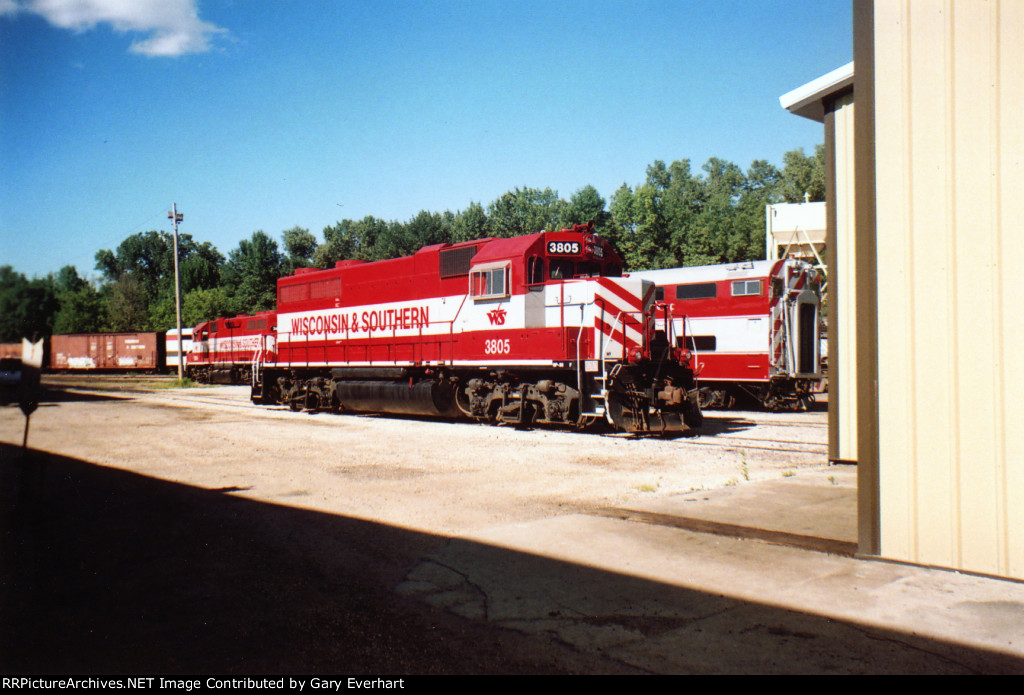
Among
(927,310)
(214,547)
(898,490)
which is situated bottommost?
(214,547)

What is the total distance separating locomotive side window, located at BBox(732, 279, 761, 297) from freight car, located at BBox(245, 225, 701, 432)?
88.1 inches

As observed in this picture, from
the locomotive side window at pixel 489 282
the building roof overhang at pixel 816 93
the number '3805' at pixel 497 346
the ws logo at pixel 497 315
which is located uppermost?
the building roof overhang at pixel 816 93

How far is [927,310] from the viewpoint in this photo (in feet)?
16.0

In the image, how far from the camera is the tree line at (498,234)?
52.3 m

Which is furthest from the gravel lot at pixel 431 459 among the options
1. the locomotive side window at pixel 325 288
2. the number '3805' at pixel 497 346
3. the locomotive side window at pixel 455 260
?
the locomotive side window at pixel 325 288

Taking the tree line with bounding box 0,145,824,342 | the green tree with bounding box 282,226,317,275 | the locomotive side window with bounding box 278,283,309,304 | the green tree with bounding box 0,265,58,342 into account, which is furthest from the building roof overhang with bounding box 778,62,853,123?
the green tree with bounding box 282,226,317,275

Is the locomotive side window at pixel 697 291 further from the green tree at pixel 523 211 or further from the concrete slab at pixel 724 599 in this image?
the green tree at pixel 523 211

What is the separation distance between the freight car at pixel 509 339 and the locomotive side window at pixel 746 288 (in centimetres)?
224

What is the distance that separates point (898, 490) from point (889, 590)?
0.81 meters

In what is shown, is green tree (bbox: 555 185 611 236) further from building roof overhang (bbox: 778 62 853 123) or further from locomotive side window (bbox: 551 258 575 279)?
building roof overhang (bbox: 778 62 853 123)

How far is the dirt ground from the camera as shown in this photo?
3.74m

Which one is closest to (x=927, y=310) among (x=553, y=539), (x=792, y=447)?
(x=553, y=539)

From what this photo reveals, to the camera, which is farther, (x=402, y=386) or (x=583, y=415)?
(x=402, y=386)
